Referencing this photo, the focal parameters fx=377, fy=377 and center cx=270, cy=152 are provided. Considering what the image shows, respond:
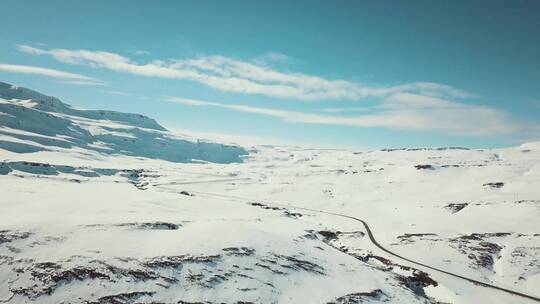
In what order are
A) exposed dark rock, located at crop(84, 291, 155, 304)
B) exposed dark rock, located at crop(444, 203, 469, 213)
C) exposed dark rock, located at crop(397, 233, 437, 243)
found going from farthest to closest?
exposed dark rock, located at crop(444, 203, 469, 213) < exposed dark rock, located at crop(397, 233, 437, 243) < exposed dark rock, located at crop(84, 291, 155, 304)

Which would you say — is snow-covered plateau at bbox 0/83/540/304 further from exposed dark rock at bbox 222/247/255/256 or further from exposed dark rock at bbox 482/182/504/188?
exposed dark rock at bbox 482/182/504/188

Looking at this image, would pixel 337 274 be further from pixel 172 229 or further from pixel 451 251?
pixel 451 251

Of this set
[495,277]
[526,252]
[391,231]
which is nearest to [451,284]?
[495,277]

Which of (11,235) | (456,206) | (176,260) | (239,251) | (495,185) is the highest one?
(495,185)

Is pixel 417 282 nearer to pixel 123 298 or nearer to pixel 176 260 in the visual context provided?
pixel 176 260

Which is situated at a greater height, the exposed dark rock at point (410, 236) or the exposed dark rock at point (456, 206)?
the exposed dark rock at point (456, 206)

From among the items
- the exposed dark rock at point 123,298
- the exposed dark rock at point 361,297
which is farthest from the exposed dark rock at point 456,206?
the exposed dark rock at point 123,298

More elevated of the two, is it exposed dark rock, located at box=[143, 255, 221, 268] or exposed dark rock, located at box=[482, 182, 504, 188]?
exposed dark rock, located at box=[482, 182, 504, 188]

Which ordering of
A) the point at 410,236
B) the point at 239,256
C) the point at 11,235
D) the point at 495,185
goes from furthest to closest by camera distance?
the point at 495,185, the point at 410,236, the point at 239,256, the point at 11,235

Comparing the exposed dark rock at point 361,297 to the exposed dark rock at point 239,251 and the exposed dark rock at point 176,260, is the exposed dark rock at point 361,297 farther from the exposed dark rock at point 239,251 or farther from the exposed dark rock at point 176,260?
the exposed dark rock at point 176,260

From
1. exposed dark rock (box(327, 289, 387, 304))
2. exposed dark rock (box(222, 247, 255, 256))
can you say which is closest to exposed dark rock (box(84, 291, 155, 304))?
exposed dark rock (box(222, 247, 255, 256))

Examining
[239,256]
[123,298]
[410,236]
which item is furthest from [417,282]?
[123,298]

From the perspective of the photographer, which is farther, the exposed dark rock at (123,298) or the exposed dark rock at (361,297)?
the exposed dark rock at (361,297)
